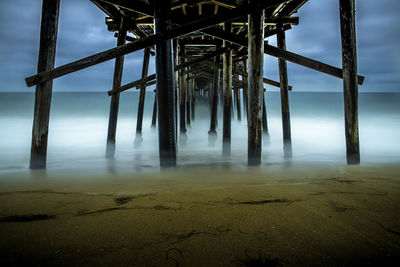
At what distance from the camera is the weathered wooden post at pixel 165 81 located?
9.14 feet

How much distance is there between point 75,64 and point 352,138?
12.0 feet

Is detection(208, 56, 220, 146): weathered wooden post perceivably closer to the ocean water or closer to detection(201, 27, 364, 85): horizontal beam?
the ocean water

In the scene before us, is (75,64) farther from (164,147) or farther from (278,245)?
(278,245)

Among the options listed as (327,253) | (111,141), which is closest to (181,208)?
(327,253)

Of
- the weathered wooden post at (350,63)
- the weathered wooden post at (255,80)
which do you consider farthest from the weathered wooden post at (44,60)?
A: the weathered wooden post at (350,63)

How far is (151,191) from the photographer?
1.82 meters

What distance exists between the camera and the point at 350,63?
9.09 feet

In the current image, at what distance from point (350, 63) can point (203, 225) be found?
2.87 meters

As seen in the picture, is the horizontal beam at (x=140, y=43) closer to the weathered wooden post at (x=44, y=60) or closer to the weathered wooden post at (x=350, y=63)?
the weathered wooden post at (x=44, y=60)

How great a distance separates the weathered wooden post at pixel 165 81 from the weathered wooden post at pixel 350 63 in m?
2.29

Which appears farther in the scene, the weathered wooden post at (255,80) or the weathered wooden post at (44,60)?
the weathered wooden post at (255,80)

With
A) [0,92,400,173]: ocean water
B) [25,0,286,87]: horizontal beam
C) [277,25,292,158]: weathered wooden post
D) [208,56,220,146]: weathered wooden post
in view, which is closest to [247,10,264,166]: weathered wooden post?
[25,0,286,87]: horizontal beam

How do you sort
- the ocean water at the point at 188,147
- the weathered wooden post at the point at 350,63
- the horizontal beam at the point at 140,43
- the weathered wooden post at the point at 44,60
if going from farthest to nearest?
1. the ocean water at the point at 188,147
2. the weathered wooden post at the point at 350,63
3. the weathered wooden post at the point at 44,60
4. the horizontal beam at the point at 140,43

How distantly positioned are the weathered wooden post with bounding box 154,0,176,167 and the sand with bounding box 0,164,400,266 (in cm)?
105
